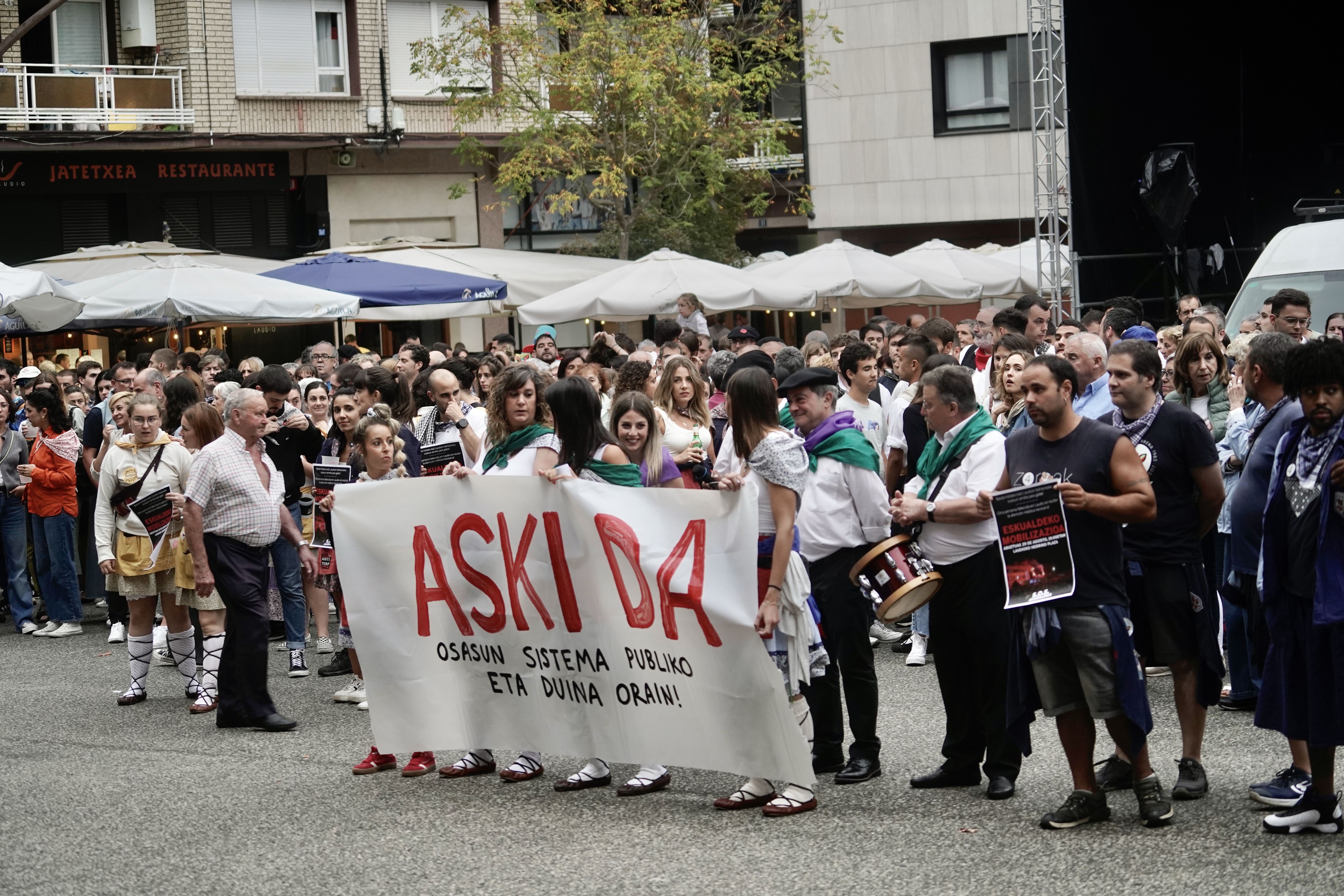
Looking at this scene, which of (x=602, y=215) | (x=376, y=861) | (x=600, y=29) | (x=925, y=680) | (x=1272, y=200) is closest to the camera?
(x=376, y=861)

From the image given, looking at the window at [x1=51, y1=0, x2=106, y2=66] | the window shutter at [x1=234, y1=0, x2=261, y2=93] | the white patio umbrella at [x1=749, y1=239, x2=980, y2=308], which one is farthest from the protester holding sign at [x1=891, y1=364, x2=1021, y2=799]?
the window shutter at [x1=234, y1=0, x2=261, y2=93]

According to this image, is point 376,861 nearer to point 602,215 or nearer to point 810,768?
point 810,768

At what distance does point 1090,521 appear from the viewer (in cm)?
650

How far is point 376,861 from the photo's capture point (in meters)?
6.70

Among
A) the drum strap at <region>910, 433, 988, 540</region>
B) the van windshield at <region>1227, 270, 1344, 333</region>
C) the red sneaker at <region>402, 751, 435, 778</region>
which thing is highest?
the van windshield at <region>1227, 270, 1344, 333</region>

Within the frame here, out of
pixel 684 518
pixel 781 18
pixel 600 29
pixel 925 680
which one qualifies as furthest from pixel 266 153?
pixel 684 518

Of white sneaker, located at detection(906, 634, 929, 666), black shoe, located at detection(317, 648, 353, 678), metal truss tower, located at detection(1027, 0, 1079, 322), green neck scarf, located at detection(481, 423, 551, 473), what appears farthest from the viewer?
metal truss tower, located at detection(1027, 0, 1079, 322)

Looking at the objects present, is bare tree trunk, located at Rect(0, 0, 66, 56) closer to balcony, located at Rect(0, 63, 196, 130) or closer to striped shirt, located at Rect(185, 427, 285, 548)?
balcony, located at Rect(0, 63, 196, 130)

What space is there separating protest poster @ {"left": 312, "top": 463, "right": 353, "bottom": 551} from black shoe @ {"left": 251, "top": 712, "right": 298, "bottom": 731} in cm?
100

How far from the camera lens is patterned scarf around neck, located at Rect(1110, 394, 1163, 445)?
7.12 metres

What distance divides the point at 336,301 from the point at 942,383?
545 inches

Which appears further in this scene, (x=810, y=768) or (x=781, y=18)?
(x=781, y=18)

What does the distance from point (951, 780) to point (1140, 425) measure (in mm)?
1801

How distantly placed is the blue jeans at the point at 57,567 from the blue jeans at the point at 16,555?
0.12 m
